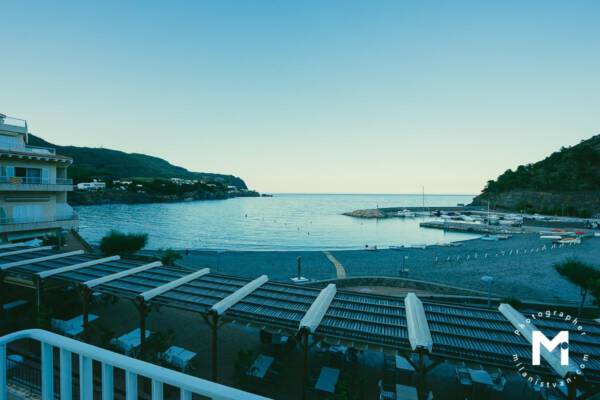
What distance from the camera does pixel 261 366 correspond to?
36.4 feet

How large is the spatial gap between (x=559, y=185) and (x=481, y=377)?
426 feet

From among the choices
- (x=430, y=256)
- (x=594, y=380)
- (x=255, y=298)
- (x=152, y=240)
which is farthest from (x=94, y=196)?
(x=594, y=380)

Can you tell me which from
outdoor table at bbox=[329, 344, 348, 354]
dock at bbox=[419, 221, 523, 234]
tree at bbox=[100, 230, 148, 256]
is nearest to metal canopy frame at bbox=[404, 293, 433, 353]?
outdoor table at bbox=[329, 344, 348, 354]

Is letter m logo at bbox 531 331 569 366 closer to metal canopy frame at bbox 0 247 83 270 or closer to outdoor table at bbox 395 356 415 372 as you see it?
outdoor table at bbox 395 356 415 372

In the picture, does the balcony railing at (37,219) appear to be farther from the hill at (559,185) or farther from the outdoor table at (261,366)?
the hill at (559,185)

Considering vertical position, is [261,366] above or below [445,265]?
above

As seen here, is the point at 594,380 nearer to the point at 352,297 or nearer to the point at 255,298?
the point at 352,297

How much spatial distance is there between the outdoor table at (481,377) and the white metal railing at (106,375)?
39.6 ft

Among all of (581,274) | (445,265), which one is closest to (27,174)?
(581,274)

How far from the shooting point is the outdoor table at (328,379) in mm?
10219

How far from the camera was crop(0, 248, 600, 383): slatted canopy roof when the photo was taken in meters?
8.27

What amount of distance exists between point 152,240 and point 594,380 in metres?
64.5

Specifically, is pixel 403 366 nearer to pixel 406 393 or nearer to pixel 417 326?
pixel 406 393

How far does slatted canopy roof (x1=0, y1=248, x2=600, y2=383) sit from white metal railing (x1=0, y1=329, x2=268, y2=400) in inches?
300
